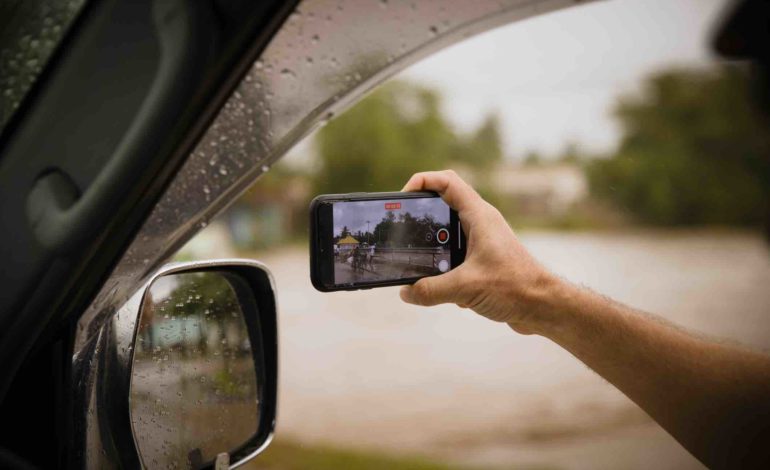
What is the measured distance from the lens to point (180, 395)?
1.20 meters

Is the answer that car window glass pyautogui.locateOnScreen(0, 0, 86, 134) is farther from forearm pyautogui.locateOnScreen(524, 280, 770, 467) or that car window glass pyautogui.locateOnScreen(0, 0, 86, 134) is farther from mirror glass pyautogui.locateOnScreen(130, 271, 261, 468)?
forearm pyautogui.locateOnScreen(524, 280, 770, 467)

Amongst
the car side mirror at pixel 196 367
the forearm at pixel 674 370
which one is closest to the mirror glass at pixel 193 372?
the car side mirror at pixel 196 367

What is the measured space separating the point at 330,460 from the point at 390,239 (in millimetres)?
5075

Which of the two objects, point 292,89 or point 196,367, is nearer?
point 292,89

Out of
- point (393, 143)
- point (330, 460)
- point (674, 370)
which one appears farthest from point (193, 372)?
point (330, 460)

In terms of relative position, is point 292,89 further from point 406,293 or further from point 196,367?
point 196,367

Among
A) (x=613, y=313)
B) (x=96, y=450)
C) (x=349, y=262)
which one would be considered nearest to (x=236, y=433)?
(x=96, y=450)

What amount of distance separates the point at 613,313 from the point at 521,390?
6949 millimetres

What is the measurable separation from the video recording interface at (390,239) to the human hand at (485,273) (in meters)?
0.03

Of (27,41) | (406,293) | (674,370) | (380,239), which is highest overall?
(27,41)

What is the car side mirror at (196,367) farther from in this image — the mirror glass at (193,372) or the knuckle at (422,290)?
the knuckle at (422,290)

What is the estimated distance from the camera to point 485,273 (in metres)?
1.41

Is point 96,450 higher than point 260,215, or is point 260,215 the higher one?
point 260,215

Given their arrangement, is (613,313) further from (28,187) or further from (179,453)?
(28,187)
